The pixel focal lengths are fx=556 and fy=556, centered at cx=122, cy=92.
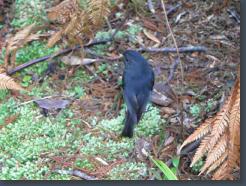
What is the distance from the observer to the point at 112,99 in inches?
127

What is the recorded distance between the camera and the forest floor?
2932mm

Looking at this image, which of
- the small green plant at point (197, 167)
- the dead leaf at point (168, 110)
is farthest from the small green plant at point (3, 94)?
the small green plant at point (197, 167)

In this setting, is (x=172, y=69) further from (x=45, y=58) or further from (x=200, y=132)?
(x=45, y=58)

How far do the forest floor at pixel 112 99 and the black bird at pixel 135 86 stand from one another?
71mm

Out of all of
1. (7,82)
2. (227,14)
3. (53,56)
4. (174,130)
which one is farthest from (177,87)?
(7,82)

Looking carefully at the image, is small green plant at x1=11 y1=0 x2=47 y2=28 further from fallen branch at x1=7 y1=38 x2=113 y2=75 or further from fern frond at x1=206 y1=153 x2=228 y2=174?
fern frond at x1=206 y1=153 x2=228 y2=174

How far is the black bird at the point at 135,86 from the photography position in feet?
9.92

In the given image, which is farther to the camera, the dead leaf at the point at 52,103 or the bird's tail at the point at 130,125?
the dead leaf at the point at 52,103


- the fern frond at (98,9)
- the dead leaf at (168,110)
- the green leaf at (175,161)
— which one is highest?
the fern frond at (98,9)

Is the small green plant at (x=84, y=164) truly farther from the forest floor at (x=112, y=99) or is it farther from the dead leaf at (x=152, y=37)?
the dead leaf at (x=152, y=37)

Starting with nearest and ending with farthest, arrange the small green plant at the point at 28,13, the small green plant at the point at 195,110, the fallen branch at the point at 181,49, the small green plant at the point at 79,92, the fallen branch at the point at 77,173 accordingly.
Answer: the fallen branch at the point at 77,173 → the small green plant at the point at 195,110 → the small green plant at the point at 79,92 → the fallen branch at the point at 181,49 → the small green plant at the point at 28,13

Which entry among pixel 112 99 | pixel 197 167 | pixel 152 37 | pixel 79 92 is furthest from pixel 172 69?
pixel 197 167

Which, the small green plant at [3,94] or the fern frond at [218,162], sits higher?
the small green plant at [3,94]

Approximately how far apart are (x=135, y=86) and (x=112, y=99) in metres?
0.18
